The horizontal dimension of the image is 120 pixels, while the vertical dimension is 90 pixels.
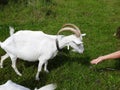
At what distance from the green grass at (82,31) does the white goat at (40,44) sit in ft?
1.85

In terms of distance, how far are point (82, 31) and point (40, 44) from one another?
4.18m

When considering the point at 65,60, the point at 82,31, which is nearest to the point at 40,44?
the point at 65,60

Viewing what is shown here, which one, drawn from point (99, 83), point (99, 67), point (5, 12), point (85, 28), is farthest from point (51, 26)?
point (99, 83)

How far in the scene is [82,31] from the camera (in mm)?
12922

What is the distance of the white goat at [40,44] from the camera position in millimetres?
8742

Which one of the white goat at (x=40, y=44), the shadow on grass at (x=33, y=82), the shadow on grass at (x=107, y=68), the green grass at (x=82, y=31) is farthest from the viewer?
the shadow on grass at (x=107, y=68)

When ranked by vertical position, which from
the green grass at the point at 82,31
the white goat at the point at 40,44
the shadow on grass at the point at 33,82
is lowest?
the green grass at the point at 82,31

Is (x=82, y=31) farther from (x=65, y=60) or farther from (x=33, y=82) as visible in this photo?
(x=33, y=82)

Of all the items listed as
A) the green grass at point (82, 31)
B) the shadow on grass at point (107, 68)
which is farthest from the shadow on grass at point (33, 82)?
the shadow on grass at point (107, 68)

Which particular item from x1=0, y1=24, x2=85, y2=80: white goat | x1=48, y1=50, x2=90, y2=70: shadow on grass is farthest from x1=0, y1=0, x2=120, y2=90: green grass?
x1=0, y1=24, x2=85, y2=80: white goat

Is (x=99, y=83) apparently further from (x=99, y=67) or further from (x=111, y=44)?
(x=111, y=44)

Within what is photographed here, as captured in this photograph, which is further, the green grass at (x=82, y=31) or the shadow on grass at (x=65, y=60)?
the shadow on grass at (x=65, y=60)

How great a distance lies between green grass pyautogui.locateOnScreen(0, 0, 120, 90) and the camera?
30.0ft

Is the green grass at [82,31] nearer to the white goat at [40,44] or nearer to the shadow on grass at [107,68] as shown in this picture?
the shadow on grass at [107,68]
